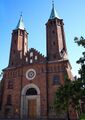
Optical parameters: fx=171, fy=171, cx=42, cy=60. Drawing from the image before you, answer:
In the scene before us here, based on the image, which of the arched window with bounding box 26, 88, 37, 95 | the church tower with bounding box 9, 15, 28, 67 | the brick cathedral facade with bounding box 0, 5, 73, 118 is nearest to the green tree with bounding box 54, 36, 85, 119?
the brick cathedral facade with bounding box 0, 5, 73, 118

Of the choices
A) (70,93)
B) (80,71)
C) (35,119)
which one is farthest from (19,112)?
(80,71)

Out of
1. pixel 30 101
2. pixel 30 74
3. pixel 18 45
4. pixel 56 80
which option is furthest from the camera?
pixel 18 45

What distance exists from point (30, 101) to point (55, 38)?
13.4 metres

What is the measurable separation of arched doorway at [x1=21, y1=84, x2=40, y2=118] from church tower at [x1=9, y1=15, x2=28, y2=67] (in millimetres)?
6087

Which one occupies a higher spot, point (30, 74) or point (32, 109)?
point (30, 74)

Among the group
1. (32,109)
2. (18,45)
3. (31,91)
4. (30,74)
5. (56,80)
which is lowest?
(32,109)

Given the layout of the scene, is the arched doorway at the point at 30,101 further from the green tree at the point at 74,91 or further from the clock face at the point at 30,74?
the green tree at the point at 74,91

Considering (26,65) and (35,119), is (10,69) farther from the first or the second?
(35,119)

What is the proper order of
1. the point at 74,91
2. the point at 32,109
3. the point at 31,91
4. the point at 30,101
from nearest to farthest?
the point at 74,91, the point at 32,109, the point at 30,101, the point at 31,91

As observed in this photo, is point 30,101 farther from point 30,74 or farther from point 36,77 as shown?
point 30,74

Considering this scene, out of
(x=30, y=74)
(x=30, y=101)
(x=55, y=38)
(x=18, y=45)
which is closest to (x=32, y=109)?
(x=30, y=101)

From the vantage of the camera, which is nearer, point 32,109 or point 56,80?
point 56,80

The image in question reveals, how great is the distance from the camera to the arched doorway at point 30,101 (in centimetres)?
3059

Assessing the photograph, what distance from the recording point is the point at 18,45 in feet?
125
